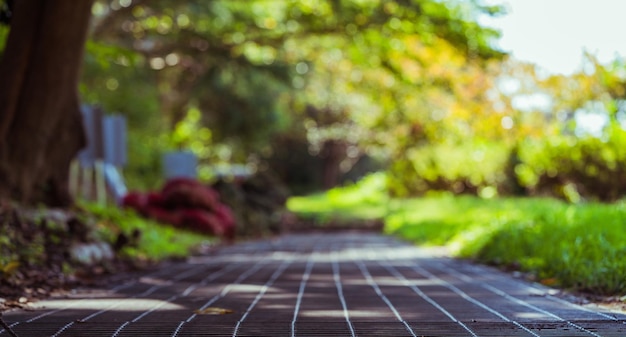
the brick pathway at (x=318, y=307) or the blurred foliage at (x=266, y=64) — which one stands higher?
the blurred foliage at (x=266, y=64)

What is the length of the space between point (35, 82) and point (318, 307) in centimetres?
556

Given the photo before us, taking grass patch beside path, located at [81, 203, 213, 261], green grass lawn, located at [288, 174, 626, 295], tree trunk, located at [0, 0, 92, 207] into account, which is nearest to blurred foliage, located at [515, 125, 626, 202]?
green grass lawn, located at [288, 174, 626, 295]

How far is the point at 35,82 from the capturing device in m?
9.84

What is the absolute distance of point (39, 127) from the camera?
395 inches

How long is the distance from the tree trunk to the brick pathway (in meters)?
2.36

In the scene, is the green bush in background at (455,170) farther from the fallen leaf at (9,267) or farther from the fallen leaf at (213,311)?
the fallen leaf at (213,311)

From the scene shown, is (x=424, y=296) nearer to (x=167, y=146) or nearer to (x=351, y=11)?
(x=351, y=11)

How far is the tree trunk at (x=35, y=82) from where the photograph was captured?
965 cm

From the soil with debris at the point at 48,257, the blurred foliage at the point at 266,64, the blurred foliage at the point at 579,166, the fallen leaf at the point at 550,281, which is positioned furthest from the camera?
the blurred foliage at the point at 579,166

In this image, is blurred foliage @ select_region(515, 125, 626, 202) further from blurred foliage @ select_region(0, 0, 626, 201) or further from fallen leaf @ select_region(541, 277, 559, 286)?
fallen leaf @ select_region(541, 277, 559, 286)

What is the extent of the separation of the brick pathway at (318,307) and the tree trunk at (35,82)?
236 cm

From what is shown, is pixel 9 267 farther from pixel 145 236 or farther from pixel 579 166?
pixel 579 166

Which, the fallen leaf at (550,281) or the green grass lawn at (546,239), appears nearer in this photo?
the green grass lawn at (546,239)

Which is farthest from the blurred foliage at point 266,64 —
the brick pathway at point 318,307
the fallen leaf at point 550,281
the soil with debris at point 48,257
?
the fallen leaf at point 550,281
